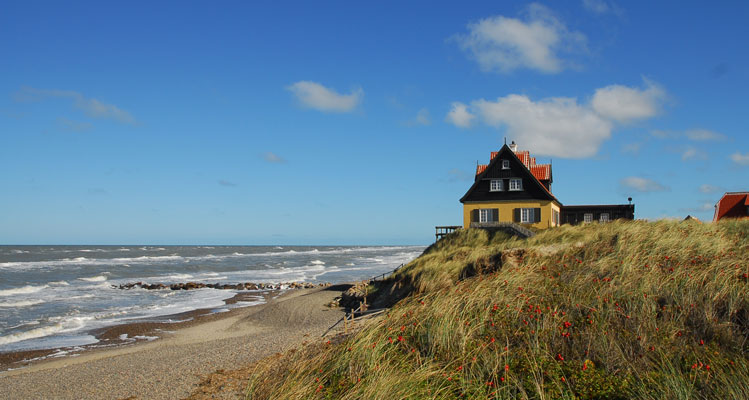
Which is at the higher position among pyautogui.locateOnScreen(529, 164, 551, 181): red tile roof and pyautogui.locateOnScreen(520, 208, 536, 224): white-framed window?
pyautogui.locateOnScreen(529, 164, 551, 181): red tile roof

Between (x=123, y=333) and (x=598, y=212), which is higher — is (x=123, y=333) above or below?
below

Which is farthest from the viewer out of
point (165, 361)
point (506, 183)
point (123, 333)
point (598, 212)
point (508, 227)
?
point (598, 212)

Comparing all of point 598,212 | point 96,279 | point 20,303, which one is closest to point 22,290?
point 20,303

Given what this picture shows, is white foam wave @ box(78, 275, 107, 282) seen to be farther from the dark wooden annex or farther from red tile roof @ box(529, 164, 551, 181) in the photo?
the dark wooden annex

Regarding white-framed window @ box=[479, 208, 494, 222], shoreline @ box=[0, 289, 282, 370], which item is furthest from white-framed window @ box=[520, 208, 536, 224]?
shoreline @ box=[0, 289, 282, 370]

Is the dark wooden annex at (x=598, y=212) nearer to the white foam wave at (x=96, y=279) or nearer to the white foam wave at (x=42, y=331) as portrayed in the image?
the white foam wave at (x=42, y=331)

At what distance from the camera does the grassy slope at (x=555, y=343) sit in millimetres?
6023

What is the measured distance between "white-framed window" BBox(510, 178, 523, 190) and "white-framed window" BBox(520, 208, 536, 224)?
1499 mm

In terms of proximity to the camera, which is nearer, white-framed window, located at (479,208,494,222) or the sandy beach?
the sandy beach

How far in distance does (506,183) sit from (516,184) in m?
0.66

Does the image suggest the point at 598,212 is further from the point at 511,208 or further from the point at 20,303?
the point at 20,303

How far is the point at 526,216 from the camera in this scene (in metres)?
33.1

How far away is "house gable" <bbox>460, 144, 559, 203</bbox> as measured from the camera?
108ft

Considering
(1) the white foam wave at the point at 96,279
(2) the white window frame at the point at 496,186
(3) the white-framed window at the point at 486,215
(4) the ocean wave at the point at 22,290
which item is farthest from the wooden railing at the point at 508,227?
(1) the white foam wave at the point at 96,279
